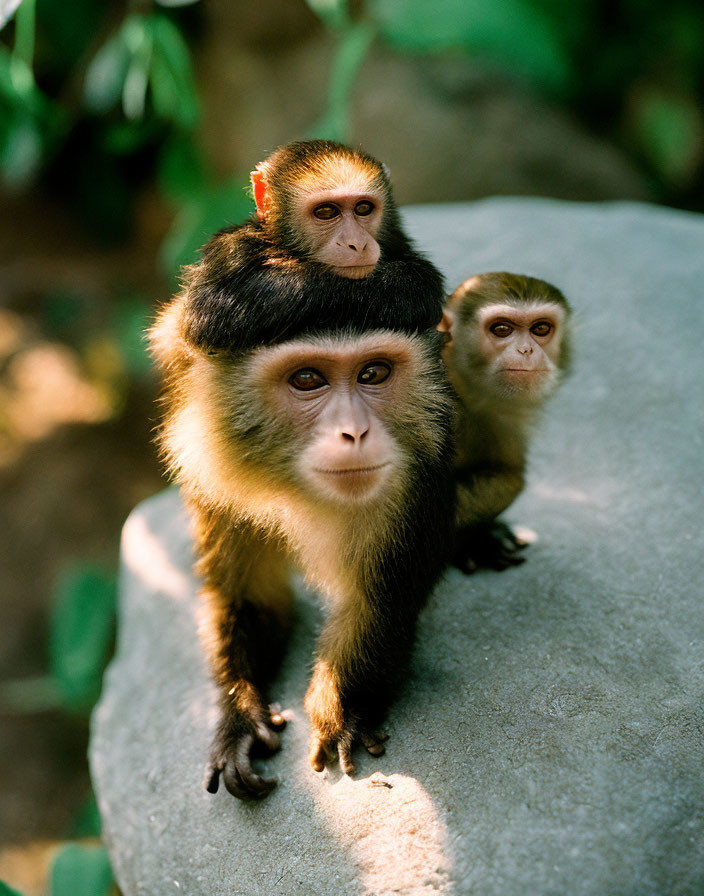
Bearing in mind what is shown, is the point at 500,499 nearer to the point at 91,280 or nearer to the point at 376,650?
the point at 376,650

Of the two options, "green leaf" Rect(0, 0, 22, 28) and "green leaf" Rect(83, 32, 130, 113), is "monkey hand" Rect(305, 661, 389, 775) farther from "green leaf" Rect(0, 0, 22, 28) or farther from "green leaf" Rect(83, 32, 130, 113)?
"green leaf" Rect(83, 32, 130, 113)

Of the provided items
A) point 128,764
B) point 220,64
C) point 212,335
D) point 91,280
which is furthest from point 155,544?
point 220,64

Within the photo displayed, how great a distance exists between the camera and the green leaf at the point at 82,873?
3.38m

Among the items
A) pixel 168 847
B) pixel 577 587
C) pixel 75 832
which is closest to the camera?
pixel 168 847

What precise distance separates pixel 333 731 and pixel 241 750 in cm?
30

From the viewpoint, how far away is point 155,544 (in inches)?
141

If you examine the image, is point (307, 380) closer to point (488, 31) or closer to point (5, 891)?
point (5, 891)

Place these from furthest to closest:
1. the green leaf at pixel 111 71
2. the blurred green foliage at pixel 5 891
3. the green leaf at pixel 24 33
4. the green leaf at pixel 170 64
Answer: the green leaf at pixel 111 71 → the green leaf at pixel 170 64 → the green leaf at pixel 24 33 → the blurred green foliage at pixel 5 891

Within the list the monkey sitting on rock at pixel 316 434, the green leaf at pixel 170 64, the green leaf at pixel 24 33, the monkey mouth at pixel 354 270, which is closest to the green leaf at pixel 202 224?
the green leaf at pixel 170 64

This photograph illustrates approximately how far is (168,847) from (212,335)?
158 centimetres

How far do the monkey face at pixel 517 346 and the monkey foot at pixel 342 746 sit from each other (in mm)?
1252

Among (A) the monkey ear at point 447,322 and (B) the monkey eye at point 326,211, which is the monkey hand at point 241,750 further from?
(B) the monkey eye at point 326,211

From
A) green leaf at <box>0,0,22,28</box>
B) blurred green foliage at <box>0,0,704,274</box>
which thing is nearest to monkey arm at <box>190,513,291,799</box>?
green leaf at <box>0,0,22,28</box>

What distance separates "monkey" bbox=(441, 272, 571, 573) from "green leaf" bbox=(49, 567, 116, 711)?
3073 mm
